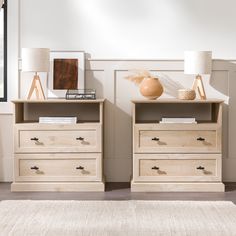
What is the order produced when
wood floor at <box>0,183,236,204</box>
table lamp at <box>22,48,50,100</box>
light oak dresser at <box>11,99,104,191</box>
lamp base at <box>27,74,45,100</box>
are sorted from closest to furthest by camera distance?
1. wood floor at <box>0,183,236,204</box>
2. light oak dresser at <box>11,99,104,191</box>
3. table lamp at <box>22,48,50,100</box>
4. lamp base at <box>27,74,45,100</box>

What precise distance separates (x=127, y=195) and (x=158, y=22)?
58.1 inches

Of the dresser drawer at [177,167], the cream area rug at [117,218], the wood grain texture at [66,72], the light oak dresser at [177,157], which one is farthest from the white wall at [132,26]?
the cream area rug at [117,218]

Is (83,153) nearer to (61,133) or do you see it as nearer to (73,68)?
(61,133)

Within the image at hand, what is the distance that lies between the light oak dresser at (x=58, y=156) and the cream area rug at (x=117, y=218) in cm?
44

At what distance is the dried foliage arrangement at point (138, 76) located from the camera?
480 centimetres

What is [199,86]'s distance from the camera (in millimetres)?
4770

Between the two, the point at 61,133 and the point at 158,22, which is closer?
the point at 61,133

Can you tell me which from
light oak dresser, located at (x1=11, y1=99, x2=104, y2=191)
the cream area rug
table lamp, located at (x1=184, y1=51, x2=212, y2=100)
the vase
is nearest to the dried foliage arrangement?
the vase

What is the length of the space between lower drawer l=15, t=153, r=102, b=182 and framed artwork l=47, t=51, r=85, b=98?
0.67 metres

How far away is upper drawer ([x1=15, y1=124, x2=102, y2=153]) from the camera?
445 centimetres

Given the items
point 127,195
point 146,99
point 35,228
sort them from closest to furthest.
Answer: point 35,228
point 127,195
point 146,99

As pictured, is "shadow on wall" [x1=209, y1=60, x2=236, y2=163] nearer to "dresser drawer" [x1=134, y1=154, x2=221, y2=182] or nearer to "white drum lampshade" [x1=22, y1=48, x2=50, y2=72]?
"dresser drawer" [x1=134, y1=154, x2=221, y2=182]

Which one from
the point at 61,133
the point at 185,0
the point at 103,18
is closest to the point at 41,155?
the point at 61,133

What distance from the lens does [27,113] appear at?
16.0ft
